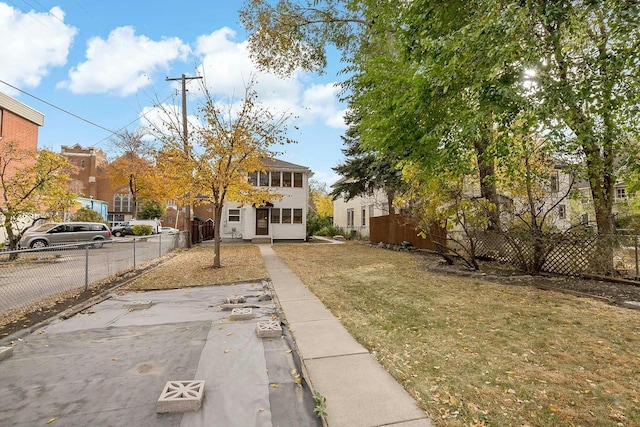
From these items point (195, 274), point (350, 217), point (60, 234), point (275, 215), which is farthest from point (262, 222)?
point (195, 274)

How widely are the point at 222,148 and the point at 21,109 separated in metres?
17.0

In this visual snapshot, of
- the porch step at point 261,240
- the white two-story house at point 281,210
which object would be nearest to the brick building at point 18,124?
the white two-story house at point 281,210

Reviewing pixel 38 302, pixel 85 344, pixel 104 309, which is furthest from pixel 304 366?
pixel 38 302

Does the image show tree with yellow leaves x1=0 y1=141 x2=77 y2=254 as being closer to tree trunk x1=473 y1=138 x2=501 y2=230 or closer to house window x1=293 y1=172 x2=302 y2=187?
house window x1=293 y1=172 x2=302 y2=187

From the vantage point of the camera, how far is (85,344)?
12.5 feet

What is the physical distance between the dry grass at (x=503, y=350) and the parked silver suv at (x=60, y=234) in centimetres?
1588

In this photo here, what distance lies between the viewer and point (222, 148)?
31.7 ft

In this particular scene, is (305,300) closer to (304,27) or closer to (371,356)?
(371,356)

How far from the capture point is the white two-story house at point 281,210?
21.4m

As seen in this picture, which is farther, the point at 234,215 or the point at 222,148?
the point at 234,215

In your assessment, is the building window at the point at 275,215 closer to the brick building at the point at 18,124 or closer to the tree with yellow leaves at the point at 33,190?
the tree with yellow leaves at the point at 33,190

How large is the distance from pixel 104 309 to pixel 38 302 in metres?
1.24

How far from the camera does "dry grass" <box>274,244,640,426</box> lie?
99.8 inches

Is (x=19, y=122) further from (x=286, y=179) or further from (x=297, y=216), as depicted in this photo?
(x=297, y=216)
